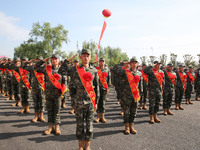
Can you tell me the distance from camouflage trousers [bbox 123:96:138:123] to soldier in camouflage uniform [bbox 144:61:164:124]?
4.94 feet

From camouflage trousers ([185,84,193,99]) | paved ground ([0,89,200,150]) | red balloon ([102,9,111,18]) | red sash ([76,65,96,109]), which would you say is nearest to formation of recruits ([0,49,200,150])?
red sash ([76,65,96,109])

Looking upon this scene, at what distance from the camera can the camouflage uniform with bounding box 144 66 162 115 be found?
5953 mm

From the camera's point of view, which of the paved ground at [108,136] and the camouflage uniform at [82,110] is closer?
the camouflage uniform at [82,110]

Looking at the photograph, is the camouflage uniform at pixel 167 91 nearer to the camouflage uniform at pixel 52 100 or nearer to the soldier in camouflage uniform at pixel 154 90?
the soldier in camouflage uniform at pixel 154 90

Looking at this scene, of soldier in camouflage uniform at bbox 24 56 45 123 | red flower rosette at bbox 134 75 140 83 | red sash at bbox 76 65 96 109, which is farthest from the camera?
soldier in camouflage uniform at bbox 24 56 45 123

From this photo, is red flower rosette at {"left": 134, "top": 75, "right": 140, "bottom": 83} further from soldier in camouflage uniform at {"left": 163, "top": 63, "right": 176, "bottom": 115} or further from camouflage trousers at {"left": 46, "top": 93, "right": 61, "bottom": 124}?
soldier in camouflage uniform at {"left": 163, "top": 63, "right": 176, "bottom": 115}

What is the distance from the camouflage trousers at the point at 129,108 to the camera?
15.5 feet

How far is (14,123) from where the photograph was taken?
544 centimetres

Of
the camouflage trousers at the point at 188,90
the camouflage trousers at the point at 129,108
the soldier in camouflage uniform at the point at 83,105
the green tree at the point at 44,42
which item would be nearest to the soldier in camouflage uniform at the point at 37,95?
the soldier in camouflage uniform at the point at 83,105

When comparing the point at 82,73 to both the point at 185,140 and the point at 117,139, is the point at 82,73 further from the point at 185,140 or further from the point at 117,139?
the point at 185,140

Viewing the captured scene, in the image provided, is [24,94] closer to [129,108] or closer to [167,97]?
[129,108]

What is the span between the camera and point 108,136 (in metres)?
4.53

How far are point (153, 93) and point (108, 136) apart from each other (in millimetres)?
2733

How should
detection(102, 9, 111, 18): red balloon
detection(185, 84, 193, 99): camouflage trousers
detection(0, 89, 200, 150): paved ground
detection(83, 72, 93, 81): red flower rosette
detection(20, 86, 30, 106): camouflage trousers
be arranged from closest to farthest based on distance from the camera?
detection(83, 72, 93, 81): red flower rosette
detection(0, 89, 200, 150): paved ground
detection(102, 9, 111, 18): red balloon
detection(20, 86, 30, 106): camouflage trousers
detection(185, 84, 193, 99): camouflage trousers
